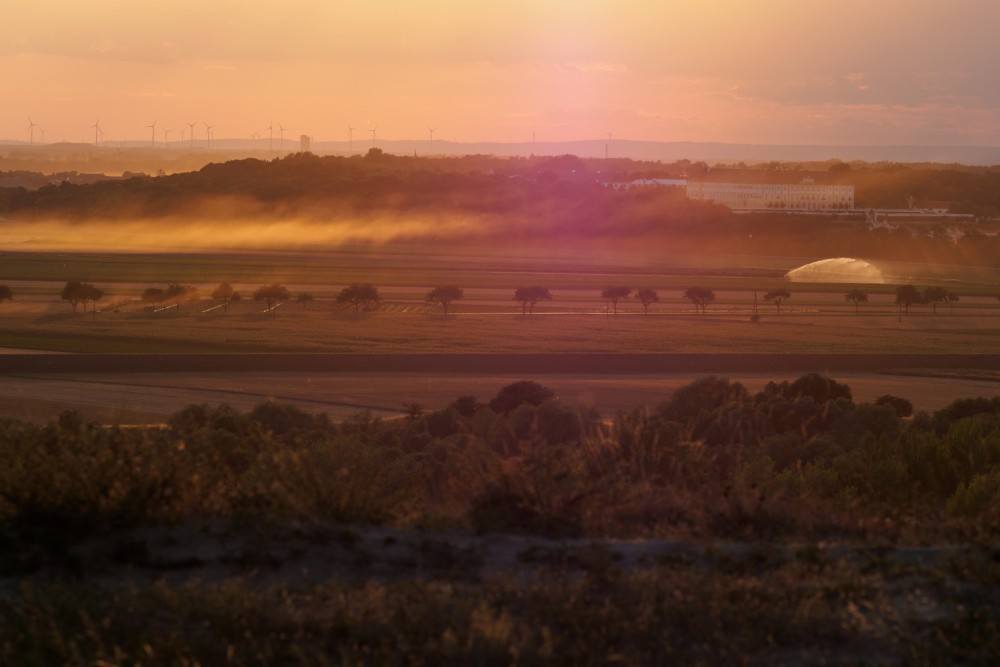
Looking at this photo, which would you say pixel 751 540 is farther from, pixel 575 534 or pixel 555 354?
pixel 555 354

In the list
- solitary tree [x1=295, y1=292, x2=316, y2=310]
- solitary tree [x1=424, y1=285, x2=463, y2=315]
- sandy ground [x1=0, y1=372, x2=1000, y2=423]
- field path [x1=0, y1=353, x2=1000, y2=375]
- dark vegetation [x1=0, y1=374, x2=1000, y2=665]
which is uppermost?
dark vegetation [x1=0, y1=374, x2=1000, y2=665]

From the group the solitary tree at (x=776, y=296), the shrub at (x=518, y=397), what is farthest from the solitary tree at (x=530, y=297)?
the shrub at (x=518, y=397)

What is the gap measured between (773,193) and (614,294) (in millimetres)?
37170

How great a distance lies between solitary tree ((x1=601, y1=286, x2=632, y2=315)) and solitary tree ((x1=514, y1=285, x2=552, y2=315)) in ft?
4.69

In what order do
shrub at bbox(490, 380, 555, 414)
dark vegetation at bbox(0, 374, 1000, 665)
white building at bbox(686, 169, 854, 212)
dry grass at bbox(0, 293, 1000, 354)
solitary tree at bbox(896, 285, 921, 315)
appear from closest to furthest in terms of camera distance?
dark vegetation at bbox(0, 374, 1000, 665) < shrub at bbox(490, 380, 555, 414) < dry grass at bbox(0, 293, 1000, 354) < solitary tree at bbox(896, 285, 921, 315) < white building at bbox(686, 169, 854, 212)

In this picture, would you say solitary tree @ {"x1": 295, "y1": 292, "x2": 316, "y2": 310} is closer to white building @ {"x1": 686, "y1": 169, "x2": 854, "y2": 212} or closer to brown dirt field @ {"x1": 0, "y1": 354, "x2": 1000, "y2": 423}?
brown dirt field @ {"x1": 0, "y1": 354, "x2": 1000, "y2": 423}

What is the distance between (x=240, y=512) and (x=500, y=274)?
31.6 m

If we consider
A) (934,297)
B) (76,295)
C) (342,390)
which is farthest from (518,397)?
(934,297)

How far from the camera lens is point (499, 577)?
13.1ft

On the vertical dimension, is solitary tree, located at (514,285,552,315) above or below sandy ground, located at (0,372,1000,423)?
above

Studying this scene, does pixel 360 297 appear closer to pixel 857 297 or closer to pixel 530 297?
pixel 530 297

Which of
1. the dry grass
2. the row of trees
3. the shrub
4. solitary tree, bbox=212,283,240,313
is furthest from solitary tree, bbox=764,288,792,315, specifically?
the shrub

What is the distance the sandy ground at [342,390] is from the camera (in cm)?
1374

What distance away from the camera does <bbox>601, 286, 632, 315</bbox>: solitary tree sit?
27.8 m
